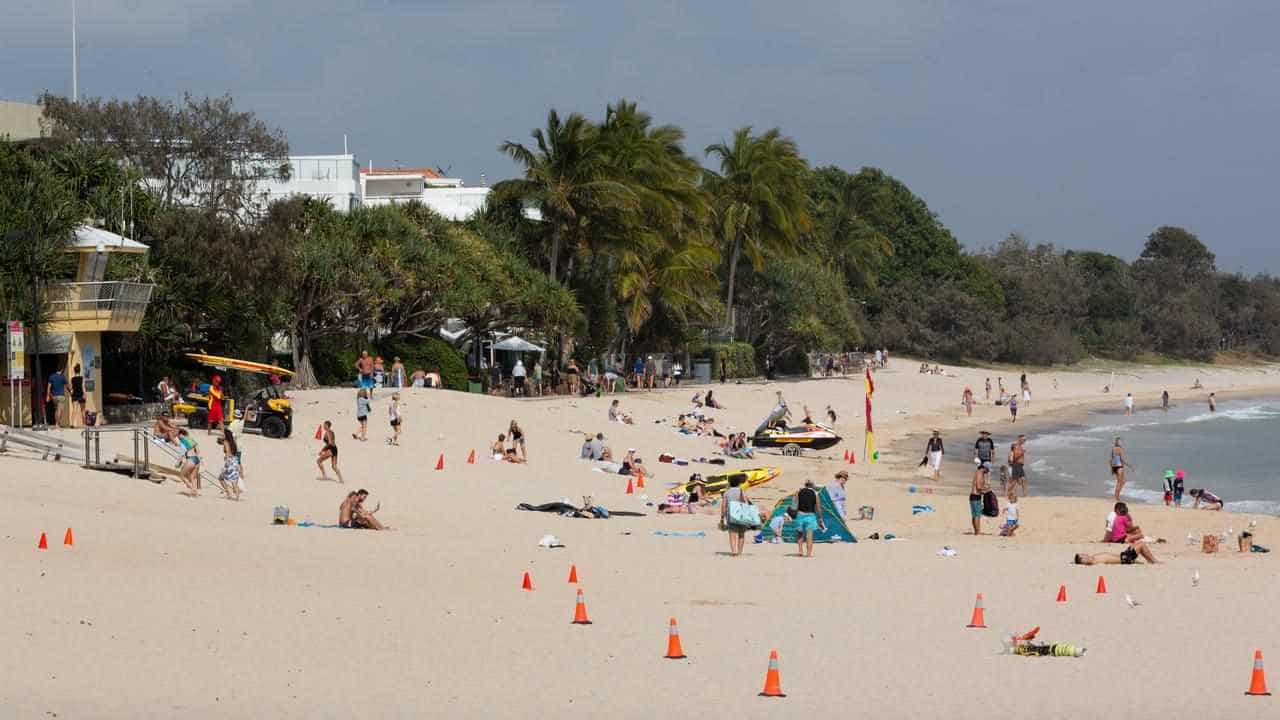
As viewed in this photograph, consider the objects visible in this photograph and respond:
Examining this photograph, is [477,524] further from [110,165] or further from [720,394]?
[720,394]

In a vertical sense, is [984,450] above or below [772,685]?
above

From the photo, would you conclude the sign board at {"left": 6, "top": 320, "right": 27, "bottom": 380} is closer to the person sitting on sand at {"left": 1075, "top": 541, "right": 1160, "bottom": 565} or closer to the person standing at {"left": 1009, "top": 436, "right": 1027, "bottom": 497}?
the person sitting on sand at {"left": 1075, "top": 541, "right": 1160, "bottom": 565}

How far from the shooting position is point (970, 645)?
13.2 metres

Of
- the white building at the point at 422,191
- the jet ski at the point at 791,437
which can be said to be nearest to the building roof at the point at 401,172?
the white building at the point at 422,191

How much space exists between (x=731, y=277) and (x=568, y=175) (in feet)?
51.8

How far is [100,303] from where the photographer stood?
94.4 ft

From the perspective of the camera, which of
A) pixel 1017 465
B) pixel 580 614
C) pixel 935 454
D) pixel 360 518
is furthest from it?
pixel 935 454

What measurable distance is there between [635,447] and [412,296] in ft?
35.6

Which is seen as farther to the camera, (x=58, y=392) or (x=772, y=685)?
(x=58, y=392)

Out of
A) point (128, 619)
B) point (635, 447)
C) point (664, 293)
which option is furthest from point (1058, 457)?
point (128, 619)

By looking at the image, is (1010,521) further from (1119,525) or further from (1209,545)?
(1209,545)

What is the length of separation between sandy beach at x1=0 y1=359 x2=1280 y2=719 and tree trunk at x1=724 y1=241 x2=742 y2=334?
3928 centimetres

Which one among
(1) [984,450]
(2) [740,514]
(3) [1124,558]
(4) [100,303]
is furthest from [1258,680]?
(4) [100,303]

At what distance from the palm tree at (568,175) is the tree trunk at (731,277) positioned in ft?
47.2
